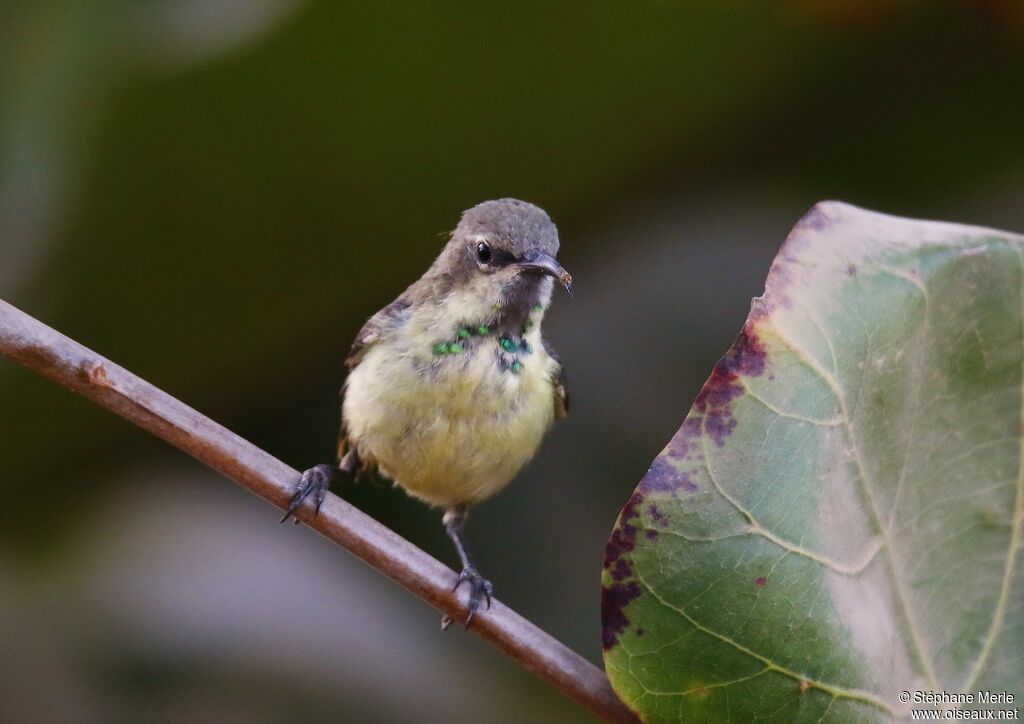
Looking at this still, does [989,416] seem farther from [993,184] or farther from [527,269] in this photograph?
[993,184]

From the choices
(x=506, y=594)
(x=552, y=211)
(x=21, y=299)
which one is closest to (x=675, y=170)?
(x=552, y=211)

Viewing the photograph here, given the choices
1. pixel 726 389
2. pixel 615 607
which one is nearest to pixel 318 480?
pixel 615 607

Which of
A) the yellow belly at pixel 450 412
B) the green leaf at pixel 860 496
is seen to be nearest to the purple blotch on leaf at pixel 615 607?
the green leaf at pixel 860 496

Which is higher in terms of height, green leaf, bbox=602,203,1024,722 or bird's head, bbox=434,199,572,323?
green leaf, bbox=602,203,1024,722

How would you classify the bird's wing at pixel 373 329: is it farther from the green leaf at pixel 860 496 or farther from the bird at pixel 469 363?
the green leaf at pixel 860 496

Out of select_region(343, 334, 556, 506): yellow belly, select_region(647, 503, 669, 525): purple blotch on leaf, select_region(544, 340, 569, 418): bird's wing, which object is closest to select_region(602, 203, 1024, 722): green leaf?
select_region(647, 503, 669, 525): purple blotch on leaf

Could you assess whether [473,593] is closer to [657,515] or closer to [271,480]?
[271,480]

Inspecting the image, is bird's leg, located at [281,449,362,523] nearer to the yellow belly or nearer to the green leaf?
the yellow belly
